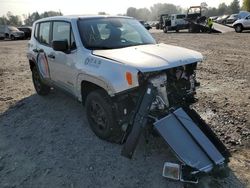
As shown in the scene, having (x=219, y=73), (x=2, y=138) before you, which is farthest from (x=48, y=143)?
(x=219, y=73)

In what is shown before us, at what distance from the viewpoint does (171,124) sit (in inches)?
156

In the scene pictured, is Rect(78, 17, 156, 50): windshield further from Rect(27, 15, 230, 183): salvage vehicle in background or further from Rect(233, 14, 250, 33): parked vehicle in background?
Rect(233, 14, 250, 33): parked vehicle in background

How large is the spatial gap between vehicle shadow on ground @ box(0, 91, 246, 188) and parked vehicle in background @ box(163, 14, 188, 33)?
3050 cm

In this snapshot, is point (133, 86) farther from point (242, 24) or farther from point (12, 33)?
point (12, 33)

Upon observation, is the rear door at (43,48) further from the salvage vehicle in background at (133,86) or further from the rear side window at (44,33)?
the salvage vehicle in background at (133,86)

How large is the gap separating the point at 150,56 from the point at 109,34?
3.88 ft

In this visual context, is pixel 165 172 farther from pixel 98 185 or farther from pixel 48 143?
pixel 48 143

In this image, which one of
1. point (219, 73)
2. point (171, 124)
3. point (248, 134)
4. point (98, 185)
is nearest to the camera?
point (98, 185)

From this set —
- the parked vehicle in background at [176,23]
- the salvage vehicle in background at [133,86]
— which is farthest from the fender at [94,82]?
the parked vehicle in background at [176,23]

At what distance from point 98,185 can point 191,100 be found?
203 cm

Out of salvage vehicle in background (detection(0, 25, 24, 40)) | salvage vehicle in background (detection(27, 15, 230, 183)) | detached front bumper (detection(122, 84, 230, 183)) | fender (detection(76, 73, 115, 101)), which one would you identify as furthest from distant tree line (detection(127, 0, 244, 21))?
detached front bumper (detection(122, 84, 230, 183))

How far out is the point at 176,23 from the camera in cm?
3475

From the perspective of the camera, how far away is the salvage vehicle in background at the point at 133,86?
149 inches

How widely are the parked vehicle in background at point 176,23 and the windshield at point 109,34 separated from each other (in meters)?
29.9
